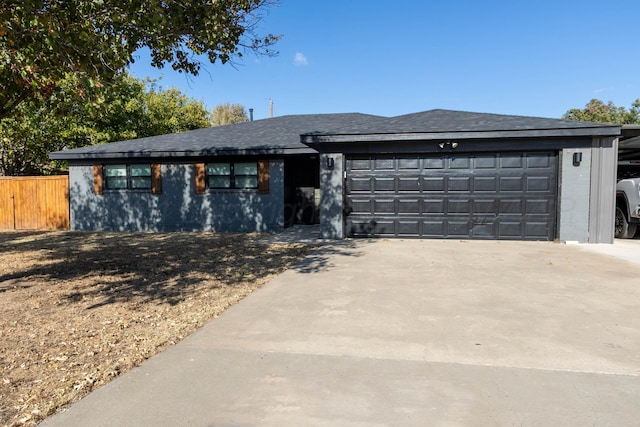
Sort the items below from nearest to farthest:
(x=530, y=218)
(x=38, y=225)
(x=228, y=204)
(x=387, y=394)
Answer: (x=387, y=394), (x=530, y=218), (x=228, y=204), (x=38, y=225)

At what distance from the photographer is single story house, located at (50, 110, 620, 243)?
997 cm

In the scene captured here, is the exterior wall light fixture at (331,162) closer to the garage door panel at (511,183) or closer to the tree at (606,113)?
the garage door panel at (511,183)

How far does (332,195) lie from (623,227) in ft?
26.1

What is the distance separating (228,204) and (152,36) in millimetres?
7541

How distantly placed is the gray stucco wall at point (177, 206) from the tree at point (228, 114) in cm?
3920

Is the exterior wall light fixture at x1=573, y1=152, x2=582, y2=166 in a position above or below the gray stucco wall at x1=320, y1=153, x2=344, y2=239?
above

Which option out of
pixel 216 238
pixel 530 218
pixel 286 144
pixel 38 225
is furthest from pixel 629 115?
pixel 38 225

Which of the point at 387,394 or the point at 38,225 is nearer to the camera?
the point at 387,394

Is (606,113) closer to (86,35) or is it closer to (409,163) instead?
(409,163)

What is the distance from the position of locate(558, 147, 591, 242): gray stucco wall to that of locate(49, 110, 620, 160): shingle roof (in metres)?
0.80

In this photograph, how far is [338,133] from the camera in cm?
1052

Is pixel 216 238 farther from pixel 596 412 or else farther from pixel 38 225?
pixel 596 412

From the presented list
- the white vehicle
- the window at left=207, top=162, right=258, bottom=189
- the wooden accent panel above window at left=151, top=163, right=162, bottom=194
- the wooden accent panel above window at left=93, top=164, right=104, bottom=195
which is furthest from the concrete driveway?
the wooden accent panel above window at left=93, top=164, right=104, bottom=195

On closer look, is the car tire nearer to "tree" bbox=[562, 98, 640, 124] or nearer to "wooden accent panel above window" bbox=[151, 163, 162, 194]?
"wooden accent panel above window" bbox=[151, 163, 162, 194]
